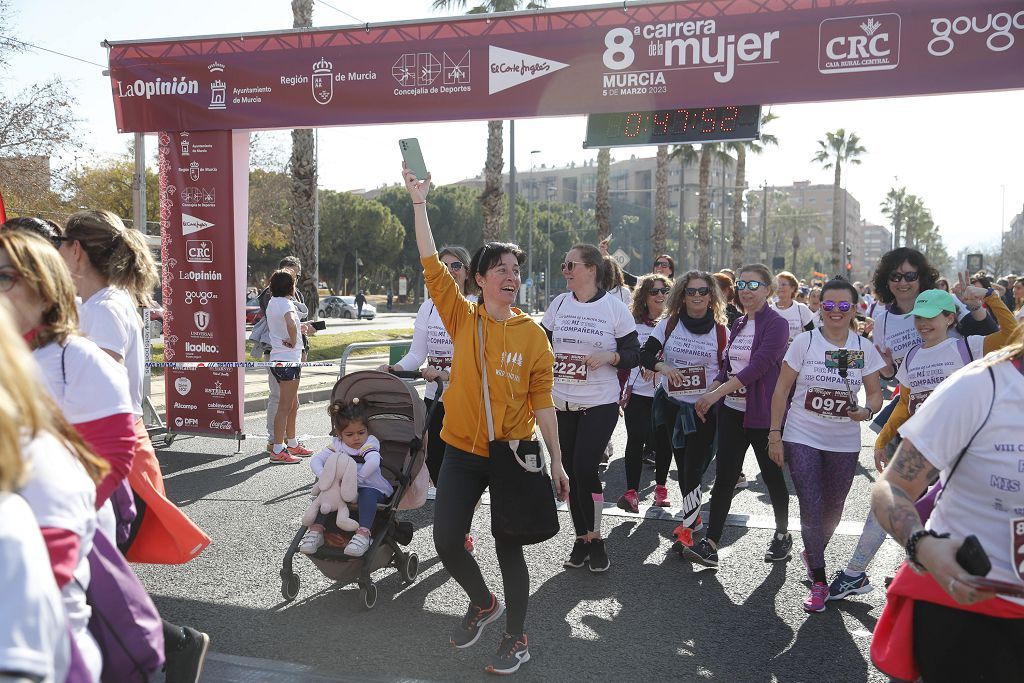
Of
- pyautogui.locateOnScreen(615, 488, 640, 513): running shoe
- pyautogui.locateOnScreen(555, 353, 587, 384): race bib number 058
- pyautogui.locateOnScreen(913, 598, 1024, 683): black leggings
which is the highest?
pyautogui.locateOnScreen(555, 353, 587, 384): race bib number 058

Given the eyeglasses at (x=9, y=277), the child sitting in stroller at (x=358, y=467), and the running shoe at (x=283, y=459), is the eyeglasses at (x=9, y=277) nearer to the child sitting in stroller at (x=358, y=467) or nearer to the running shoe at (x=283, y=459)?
the child sitting in stroller at (x=358, y=467)

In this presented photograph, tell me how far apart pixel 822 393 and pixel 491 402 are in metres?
2.14

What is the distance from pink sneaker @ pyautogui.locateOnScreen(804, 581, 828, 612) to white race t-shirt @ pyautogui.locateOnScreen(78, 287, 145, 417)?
368 cm

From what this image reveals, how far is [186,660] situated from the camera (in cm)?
315

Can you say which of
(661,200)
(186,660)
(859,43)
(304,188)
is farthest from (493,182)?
(186,660)

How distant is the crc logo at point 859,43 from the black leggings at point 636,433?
3.40m

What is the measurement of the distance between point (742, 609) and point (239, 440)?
6.38m

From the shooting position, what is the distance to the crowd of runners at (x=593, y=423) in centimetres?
180

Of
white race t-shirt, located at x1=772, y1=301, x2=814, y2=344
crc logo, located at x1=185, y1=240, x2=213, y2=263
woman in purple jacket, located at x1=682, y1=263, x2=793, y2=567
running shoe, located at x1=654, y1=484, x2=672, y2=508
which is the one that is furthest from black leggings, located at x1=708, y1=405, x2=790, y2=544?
crc logo, located at x1=185, y1=240, x2=213, y2=263

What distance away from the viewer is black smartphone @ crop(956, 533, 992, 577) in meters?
1.93

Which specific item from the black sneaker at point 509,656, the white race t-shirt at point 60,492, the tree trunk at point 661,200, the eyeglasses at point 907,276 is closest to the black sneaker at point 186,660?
the white race t-shirt at point 60,492

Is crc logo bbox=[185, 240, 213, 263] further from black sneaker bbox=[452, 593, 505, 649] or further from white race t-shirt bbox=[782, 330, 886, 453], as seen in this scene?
white race t-shirt bbox=[782, 330, 886, 453]

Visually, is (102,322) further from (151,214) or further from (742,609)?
(151,214)

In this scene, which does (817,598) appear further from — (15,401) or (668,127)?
(668,127)
